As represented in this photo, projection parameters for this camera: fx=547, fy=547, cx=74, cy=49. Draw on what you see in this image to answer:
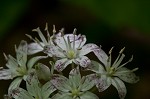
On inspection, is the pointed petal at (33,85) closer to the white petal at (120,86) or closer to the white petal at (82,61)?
the white petal at (82,61)

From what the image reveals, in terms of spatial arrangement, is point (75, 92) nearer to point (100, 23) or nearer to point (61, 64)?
point (61, 64)

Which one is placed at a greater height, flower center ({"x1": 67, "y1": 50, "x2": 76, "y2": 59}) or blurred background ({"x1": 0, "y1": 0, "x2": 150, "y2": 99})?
flower center ({"x1": 67, "y1": 50, "x2": 76, "y2": 59})

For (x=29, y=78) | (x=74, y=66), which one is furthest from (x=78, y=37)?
(x=29, y=78)

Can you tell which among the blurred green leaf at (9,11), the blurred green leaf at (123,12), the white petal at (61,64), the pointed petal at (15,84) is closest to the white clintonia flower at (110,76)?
the white petal at (61,64)

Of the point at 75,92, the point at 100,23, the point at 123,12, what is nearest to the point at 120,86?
the point at 75,92

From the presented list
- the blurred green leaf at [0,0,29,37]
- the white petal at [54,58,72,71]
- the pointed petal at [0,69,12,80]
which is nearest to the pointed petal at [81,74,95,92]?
the white petal at [54,58,72,71]

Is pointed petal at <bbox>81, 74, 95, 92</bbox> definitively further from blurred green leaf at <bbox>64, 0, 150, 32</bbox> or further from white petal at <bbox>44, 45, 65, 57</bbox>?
blurred green leaf at <bbox>64, 0, 150, 32</bbox>
